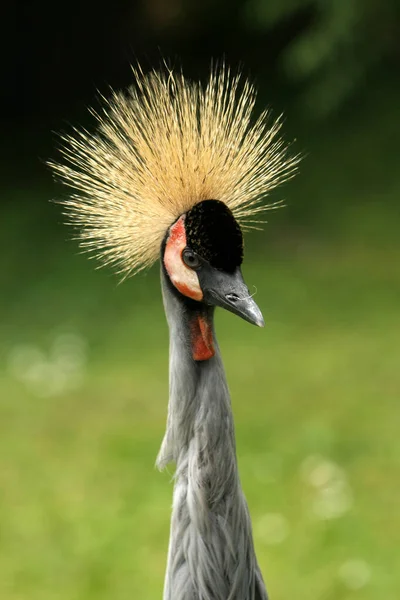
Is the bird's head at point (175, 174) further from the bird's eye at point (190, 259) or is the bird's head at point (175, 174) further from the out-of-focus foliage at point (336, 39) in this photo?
the out-of-focus foliage at point (336, 39)

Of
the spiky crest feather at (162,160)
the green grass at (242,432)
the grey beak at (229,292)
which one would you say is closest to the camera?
the grey beak at (229,292)

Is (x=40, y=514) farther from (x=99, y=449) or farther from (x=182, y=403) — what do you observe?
(x=182, y=403)

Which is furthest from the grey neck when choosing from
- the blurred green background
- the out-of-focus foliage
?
the out-of-focus foliage

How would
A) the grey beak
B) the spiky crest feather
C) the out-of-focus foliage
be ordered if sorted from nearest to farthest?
the grey beak
the spiky crest feather
the out-of-focus foliage

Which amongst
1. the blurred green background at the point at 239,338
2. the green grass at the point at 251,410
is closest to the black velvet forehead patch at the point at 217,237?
the blurred green background at the point at 239,338

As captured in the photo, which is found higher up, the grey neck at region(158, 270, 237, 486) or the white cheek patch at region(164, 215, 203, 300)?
the white cheek patch at region(164, 215, 203, 300)

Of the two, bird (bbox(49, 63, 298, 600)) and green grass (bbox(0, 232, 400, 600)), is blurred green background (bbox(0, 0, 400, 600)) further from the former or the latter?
bird (bbox(49, 63, 298, 600))

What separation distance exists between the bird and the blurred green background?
198mm

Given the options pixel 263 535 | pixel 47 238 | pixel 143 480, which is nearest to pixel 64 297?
pixel 47 238

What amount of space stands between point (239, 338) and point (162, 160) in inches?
110

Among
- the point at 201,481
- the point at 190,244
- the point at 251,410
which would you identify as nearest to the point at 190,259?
the point at 190,244

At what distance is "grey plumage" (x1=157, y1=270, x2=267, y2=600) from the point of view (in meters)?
1.43

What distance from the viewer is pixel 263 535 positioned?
2842 mm

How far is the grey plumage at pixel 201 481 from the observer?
1.43 meters
